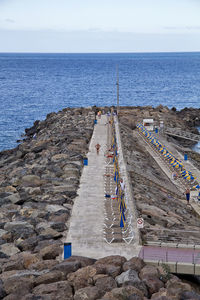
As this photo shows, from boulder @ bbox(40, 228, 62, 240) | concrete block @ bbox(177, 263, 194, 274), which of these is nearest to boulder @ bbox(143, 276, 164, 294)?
concrete block @ bbox(177, 263, 194, 274)

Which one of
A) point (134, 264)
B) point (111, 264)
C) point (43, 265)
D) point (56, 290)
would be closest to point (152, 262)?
point (134, 264)

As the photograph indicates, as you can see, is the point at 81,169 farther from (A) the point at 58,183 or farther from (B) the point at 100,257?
(B) the point at 100,257

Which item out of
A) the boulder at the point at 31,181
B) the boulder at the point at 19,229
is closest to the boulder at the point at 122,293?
the boulder at the point at 19,229

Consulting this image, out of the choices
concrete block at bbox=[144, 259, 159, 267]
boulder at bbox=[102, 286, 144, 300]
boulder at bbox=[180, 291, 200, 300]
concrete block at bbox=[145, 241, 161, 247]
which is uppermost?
boulder at bbox=[102, 286, 144, 300]

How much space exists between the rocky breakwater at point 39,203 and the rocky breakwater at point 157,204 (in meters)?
2.78

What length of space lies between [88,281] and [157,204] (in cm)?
895

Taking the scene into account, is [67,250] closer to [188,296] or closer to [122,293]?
[122,293]

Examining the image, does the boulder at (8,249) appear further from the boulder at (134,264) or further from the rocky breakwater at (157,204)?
the rocky breakwater at (157,204)

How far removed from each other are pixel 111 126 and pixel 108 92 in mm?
64090

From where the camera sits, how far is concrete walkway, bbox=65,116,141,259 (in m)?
13.1

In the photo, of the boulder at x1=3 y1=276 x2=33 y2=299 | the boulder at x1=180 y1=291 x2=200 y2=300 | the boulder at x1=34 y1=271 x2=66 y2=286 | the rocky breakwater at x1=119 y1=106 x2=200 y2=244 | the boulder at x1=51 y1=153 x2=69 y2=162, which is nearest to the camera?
the boulder at x1=180 y1=291 x2=200 y2=300

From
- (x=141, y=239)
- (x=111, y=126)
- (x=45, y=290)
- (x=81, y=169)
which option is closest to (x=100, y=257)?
(x=141, y=239)

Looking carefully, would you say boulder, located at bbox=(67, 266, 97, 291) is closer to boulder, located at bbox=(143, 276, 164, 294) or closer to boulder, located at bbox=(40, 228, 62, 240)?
boulder, located at bbox=(143, 276, 164, 294)

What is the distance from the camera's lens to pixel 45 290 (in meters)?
10.3
